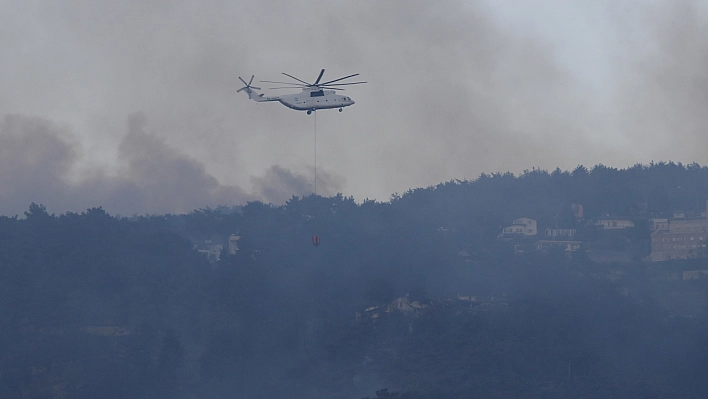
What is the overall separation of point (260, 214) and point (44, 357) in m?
30.1

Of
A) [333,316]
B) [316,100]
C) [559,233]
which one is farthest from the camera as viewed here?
[559,233]

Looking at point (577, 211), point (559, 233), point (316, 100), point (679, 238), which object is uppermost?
point (316, 100)

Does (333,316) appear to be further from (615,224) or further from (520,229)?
(615,224)

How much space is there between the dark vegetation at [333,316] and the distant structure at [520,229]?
3.59 ft

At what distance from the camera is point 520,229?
78750 millimetres

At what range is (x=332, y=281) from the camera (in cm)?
6569

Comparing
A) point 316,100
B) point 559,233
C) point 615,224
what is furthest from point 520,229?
point 316,100

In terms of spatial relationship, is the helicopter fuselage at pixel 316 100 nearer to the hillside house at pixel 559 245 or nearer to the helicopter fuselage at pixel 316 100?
the helicopter fuselage at pixel 316 100

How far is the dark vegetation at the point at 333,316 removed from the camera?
52.2 m

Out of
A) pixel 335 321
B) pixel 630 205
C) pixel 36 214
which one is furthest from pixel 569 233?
pixel 36 214

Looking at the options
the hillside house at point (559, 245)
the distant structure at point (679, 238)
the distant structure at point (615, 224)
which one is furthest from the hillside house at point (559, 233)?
the distant structure at point (679, 238)

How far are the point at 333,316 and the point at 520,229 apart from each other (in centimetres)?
2245

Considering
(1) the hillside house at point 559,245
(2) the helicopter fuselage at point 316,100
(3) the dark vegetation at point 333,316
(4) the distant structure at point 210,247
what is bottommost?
(3) the dark vegetation at point 333,316

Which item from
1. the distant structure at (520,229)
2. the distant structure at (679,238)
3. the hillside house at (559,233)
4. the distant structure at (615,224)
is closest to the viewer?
the distant structure at (679,238)
